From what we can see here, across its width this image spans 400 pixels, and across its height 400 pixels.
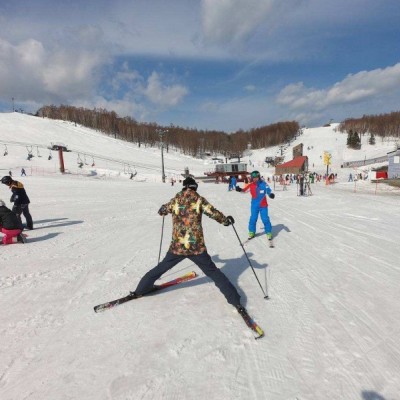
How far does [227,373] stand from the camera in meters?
2.52

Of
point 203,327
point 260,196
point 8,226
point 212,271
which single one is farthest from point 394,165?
point 8,226

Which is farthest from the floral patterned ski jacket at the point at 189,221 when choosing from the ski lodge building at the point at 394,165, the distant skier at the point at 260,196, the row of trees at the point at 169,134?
the row of trees at the point at 169,134

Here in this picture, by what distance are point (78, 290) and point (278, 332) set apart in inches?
113

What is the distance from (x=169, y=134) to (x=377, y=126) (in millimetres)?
76352

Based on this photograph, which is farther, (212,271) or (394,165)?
(394,165)

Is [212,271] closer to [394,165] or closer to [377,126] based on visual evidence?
[394,165]

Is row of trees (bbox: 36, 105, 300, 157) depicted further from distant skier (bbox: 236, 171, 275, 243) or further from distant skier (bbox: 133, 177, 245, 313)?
distant skier (bbox: 133, 177, 245, 313)

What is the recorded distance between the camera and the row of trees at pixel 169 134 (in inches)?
3888

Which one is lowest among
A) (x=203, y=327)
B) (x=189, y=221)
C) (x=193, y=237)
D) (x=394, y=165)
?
(x=203, y=327)

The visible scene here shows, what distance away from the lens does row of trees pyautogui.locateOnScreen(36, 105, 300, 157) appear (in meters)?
98.8

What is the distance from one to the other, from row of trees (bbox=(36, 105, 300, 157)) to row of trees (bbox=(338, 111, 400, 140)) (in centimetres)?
2161

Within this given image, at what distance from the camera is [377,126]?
103 meters

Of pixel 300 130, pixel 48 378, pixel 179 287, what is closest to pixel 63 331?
pixel 48 378

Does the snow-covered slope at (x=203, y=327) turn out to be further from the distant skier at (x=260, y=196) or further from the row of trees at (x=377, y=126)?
the row of trees at (x=377, y=126)
